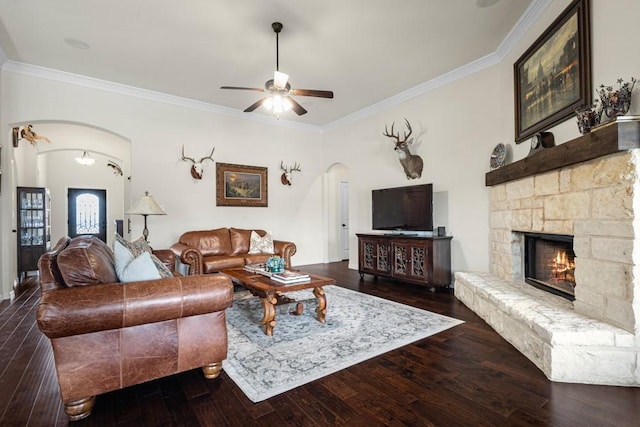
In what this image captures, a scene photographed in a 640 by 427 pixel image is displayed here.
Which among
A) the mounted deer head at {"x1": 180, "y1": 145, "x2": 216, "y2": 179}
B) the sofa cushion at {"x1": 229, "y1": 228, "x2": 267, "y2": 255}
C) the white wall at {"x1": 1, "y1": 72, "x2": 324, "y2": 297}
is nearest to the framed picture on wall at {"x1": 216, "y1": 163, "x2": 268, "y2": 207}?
the white wall at {"x1": 1, "y1": 72, "x2": 324, "y2": 297}

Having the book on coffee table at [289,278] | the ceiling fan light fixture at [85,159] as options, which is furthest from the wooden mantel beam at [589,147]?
the ceiling fan light fixture at [85,159]

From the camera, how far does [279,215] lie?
6562 mm

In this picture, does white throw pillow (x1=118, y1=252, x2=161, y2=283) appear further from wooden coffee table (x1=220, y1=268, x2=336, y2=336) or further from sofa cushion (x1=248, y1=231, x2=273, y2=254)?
sofa cushion (x1=248, y1=231, x2=273, y2=254)

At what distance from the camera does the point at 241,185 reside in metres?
6.07

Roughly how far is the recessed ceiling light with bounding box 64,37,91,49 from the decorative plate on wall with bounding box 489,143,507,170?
507cm

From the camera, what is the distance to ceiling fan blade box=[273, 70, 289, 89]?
3.12 m

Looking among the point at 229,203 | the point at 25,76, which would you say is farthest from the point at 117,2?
the point at 229,203

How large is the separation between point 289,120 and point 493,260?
4.63 m

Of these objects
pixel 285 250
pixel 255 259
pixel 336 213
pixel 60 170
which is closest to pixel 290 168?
pixel 336 213

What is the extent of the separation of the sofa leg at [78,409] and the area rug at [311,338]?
793 millimetres

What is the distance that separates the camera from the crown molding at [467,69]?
10.5 ft

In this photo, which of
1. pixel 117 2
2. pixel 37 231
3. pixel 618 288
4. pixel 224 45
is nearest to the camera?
pixel 618 288

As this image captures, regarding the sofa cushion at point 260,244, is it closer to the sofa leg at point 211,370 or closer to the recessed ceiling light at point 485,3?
the sofa leg at point 211,370

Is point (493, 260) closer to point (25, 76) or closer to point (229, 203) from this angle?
point (229, 203)
